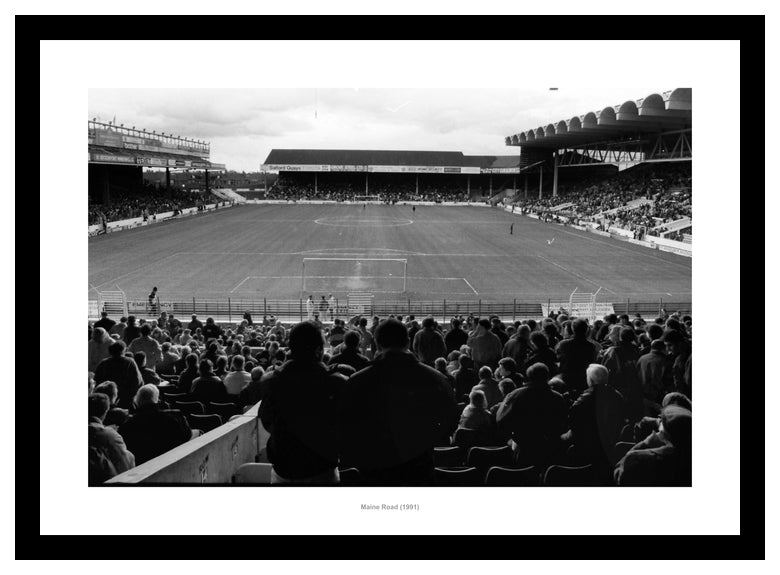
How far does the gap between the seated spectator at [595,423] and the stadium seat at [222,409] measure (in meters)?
3.68

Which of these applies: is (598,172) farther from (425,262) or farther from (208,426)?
(208,426)

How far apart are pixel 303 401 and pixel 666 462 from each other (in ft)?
9.03

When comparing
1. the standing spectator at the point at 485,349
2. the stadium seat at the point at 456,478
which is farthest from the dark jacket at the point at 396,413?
the standing spectator at the point at 485,349

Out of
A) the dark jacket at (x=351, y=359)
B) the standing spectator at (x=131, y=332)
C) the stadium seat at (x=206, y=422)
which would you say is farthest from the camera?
the standing spectator at (x=131, y=332)

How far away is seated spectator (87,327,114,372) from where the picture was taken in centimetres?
897

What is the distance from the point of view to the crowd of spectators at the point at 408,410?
4602mm

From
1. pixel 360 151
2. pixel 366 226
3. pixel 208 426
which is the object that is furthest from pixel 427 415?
pixel 360 151

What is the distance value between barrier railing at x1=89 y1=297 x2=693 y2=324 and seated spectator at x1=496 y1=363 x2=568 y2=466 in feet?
57.0

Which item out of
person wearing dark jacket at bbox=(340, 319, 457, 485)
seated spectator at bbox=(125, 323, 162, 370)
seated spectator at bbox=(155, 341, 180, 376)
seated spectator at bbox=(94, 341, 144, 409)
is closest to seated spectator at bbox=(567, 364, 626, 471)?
person wearing dark jacket at bbox=(340, 319, 457, 485)

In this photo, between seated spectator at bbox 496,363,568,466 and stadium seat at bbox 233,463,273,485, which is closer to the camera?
stadium seat at bbox 233,463,273,485

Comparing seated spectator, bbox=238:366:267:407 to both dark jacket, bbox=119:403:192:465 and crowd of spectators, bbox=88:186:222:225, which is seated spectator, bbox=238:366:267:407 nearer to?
dark jacket, bbox=119:403:192:465

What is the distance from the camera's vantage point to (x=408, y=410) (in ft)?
15.1

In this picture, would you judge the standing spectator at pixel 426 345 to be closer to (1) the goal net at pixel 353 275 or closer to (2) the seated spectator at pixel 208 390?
(2) the seated spectator at pixel 208 390
